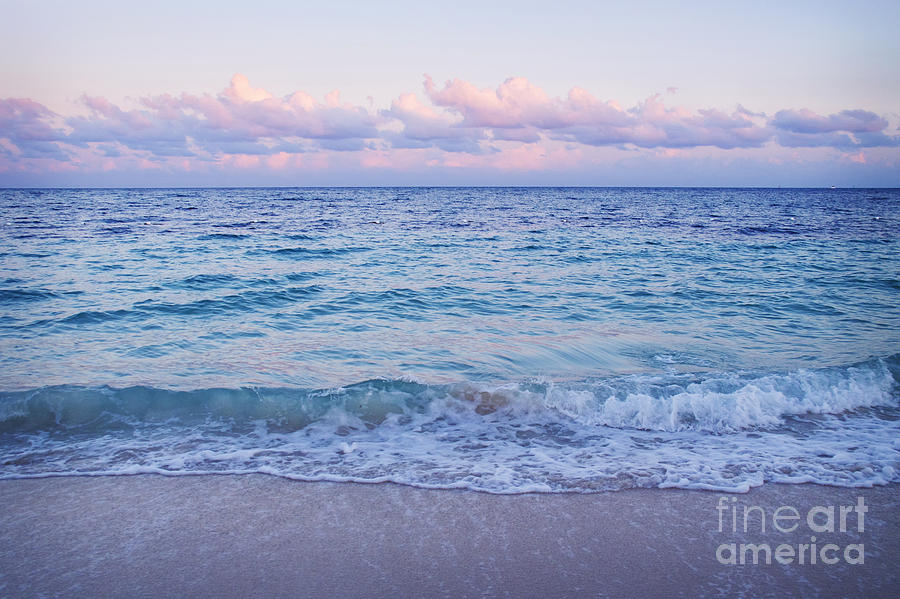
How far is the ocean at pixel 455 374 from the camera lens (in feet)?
18.1

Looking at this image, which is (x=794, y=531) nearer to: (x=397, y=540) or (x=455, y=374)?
(x=397, y=540)

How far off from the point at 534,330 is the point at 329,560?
7.54 meters

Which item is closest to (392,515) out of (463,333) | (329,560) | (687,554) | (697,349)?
(329,560)

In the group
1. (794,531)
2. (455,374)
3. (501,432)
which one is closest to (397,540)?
(501,432)

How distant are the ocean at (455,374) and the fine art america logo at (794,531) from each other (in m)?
0.42

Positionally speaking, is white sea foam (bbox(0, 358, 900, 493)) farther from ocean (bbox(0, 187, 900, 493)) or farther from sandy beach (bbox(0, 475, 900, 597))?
sandy beach (bbox(0, 475, 900, 597))

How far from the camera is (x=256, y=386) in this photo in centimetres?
738

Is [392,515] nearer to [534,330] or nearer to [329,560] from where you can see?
[329,560]

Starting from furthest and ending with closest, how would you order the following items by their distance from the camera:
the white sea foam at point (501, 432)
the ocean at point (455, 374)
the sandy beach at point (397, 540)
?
the ocean at point (455, 374) → the white sea foam at point (501, 432) → the sandy beach at point (397, 540)

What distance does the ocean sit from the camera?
5.53 meters

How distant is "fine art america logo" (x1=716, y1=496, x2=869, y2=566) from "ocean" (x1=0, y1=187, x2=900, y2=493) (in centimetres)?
42

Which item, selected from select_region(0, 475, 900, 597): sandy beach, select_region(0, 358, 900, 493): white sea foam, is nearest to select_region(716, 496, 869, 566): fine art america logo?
select_region(0, 475, 900, 597): sandy beach

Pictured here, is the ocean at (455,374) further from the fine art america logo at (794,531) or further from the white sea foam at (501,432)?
the fine art america logo at (794,531)

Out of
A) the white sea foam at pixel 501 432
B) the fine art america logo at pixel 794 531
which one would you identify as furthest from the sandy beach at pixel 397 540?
the white sea foam at pixel 501 432
